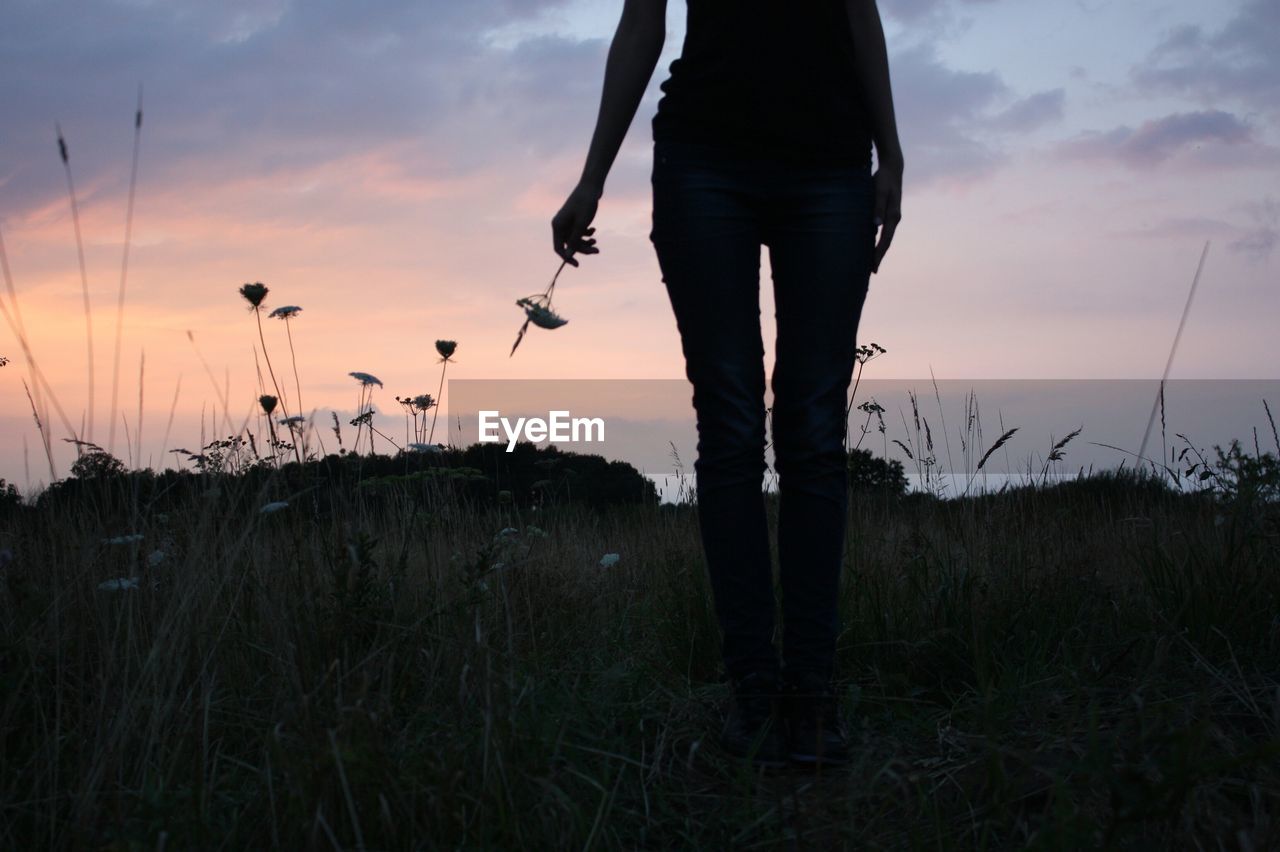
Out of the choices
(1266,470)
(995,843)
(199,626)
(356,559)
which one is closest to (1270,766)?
(995,843)

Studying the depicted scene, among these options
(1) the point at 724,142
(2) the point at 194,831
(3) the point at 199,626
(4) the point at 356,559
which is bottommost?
(2) the point at 194,831

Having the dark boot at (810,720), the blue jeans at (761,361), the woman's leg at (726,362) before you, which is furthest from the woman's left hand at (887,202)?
the dark boot at (810,720)

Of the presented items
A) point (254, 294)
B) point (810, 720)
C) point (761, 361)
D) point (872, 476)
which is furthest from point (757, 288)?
point (872, 476)

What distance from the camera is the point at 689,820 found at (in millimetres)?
1718

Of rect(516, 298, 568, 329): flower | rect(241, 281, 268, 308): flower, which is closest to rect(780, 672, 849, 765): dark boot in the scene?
rect(516, 298, 568, 329): flower

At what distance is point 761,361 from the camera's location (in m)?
2.06

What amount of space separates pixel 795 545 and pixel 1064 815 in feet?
2.88

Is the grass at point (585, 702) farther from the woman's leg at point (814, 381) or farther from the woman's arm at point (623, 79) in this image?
the woman's arm at point (623, 79)

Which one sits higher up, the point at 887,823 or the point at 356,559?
the point at 356,559

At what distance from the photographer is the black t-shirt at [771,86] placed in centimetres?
202

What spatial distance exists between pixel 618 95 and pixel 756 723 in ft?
4.46

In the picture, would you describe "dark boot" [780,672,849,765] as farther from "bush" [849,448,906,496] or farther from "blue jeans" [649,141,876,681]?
"bush" [849,448,906,496]

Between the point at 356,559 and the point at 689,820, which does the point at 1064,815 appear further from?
the point at 356,559

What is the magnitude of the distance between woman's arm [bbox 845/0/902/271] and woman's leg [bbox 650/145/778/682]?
0.33 metres
